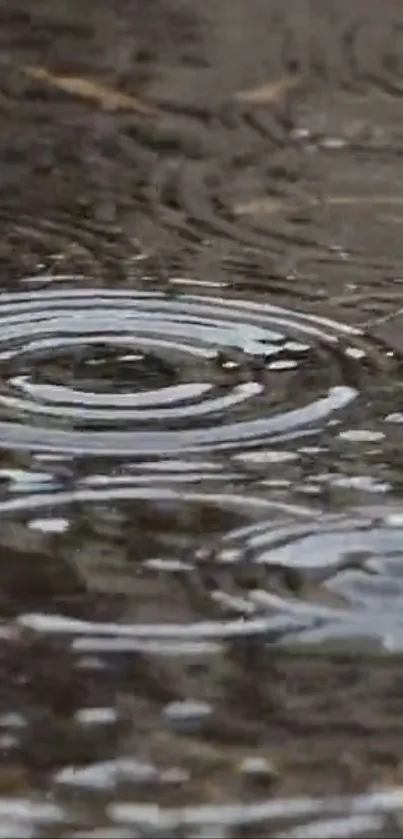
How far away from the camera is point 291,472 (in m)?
0.90

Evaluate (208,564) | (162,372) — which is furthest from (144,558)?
(162,372)

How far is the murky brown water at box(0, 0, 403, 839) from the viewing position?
0.62 metres

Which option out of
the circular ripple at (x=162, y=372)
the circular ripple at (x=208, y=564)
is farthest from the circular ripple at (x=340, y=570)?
the circular ripple at (x=162, y=372)

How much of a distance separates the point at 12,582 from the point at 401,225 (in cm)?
74

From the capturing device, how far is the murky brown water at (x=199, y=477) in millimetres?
615

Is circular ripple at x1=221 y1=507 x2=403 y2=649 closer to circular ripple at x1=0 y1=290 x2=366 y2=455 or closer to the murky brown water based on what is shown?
the murky brown water

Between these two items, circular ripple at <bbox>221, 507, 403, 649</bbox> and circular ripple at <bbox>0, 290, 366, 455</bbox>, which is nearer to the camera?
circular ripple at <bbox>221, 507, 403, 649</bbox>

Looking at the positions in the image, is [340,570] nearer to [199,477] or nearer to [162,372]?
[199,477]

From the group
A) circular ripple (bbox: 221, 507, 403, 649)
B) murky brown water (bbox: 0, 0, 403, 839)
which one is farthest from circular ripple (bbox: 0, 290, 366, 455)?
circular ripple (bbox: 221, 507, 403, 649)

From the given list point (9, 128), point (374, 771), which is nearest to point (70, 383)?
point (374, 771)

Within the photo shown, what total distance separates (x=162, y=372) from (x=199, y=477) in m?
0.16

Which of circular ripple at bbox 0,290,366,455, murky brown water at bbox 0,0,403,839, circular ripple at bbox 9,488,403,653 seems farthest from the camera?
circular ripple at bbox 0,290,366,455

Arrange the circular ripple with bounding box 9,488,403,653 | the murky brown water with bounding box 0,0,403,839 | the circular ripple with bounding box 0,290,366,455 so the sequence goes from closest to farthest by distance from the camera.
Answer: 1. the murky brown water with bounding box 0,0,403,839
2. the circular ripple with bounding box 9,488,403,653
3. the circular ripple with bounding box 0,290,366,455

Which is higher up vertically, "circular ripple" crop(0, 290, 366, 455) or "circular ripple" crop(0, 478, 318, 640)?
"circular ripple" crop(0, 290, 366, 455)
